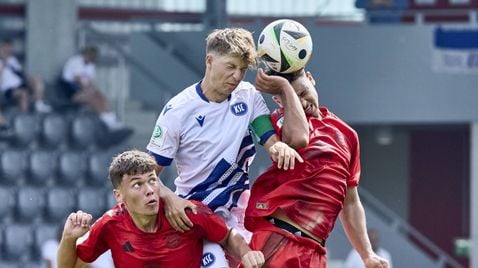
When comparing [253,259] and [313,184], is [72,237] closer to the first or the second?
[253,259]

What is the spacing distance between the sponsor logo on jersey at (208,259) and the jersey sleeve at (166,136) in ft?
1.61

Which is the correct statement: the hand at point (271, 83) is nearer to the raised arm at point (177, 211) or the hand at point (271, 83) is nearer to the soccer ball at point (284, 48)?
the soccer ball at point (284, 48)

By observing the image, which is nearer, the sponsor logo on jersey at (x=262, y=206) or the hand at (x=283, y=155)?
the hand at (x=283, y=155)

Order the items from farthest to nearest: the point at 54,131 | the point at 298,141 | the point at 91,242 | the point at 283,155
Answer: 1. the point at 54,131
2. the point at 91,242
3. the point at 298,141
4. the point at 283,155

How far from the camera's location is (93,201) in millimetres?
16219

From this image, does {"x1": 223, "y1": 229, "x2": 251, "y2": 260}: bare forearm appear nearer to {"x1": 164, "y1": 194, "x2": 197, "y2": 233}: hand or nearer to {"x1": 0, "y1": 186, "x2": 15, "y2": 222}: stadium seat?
{"x1": 164, "y1": 194, "x2": 197, "y2": 233}: hand

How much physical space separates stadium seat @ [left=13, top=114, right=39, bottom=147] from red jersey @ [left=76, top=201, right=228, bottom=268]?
30.1 ft

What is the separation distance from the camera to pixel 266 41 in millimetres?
7367

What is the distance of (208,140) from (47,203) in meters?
9.06

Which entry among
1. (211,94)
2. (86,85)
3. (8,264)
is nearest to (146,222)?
(211,94)

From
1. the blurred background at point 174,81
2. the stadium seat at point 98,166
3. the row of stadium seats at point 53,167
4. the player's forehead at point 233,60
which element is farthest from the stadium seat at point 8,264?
the player's forehead at point 233,60

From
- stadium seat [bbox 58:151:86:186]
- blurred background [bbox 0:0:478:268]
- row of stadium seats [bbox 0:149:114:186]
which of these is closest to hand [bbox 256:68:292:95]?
blurred background [bbox 0:0:478:268]

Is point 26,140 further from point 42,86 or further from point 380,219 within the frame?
point 380,219

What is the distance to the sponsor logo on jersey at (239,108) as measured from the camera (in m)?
7.41
